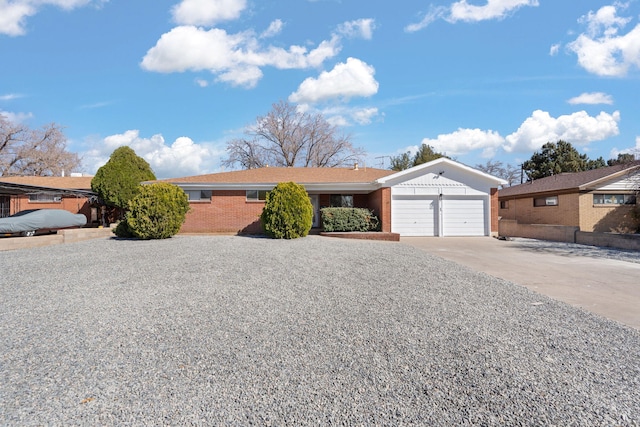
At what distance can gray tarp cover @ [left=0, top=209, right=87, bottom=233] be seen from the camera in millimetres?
12916

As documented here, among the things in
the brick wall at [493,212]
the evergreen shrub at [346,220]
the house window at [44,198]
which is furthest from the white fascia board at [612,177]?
the house window at [44,198]

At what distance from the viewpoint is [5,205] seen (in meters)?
19.7

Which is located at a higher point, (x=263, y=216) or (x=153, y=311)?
(x=263, y=216)

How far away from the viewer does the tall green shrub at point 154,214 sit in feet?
39.5

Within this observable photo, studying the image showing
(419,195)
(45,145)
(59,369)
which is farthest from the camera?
(45,145)

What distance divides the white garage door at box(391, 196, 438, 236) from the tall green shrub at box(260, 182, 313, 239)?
5436 millimetres

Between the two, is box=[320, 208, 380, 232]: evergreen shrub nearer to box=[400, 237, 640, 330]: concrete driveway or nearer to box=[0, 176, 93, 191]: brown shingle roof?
box=[400, 237, 640, 330]: concrete driveway

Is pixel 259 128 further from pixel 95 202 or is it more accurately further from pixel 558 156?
pixel 558 156

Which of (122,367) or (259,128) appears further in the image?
(259,128)

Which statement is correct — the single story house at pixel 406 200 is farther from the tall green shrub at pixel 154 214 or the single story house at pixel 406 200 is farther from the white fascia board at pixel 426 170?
the tall green shrub at pixel 154 214

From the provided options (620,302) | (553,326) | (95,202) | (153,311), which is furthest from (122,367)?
(95,202)

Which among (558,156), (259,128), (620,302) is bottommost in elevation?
(620,302)

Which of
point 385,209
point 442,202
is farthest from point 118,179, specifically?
point 442,202

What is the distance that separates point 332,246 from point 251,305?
239 inches
